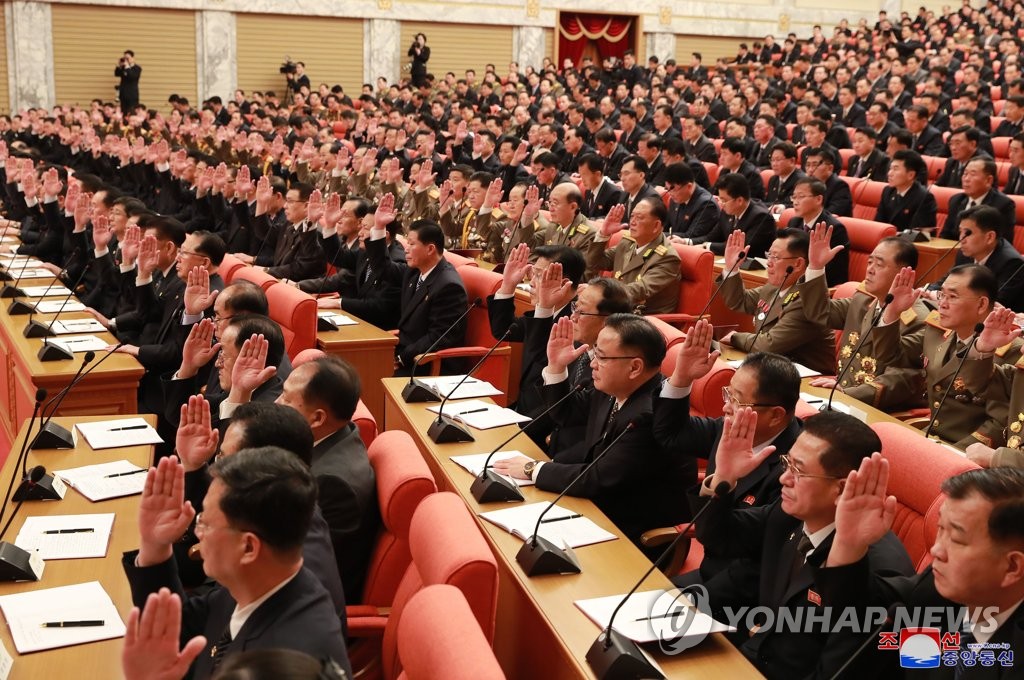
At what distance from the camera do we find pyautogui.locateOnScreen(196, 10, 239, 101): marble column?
14430 mm

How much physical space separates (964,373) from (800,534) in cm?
136

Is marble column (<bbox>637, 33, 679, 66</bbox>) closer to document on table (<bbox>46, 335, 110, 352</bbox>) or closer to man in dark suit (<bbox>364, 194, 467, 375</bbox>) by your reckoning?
man in dark suit (<bbox>364, 194, 467, 375</bbox>)

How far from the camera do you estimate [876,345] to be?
350cm

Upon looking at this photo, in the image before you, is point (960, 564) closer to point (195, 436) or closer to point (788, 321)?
point (195, 436)

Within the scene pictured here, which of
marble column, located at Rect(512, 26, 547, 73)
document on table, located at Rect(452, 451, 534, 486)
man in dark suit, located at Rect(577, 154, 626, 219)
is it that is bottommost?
document on table, located at Rect(452, 451, 534, 486)

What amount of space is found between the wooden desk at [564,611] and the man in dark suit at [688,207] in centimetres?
376

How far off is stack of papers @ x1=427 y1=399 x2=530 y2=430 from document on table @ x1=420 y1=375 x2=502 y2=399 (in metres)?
0.07

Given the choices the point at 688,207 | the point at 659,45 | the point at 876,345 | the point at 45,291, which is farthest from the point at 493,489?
the point at 659,45

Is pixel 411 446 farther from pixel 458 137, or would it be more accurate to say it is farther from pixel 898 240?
pixel 458 137

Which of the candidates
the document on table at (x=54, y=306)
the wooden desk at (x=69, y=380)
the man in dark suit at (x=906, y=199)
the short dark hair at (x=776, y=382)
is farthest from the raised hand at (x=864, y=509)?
the man in dark suit at (x=906, y=199)

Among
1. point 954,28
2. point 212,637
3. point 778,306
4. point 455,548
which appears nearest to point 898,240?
point 778,306

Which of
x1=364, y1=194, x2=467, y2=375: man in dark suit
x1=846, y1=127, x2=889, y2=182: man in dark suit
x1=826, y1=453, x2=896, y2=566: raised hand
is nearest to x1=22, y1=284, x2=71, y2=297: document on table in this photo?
x1=364, y1=194, x2=467, y2=375: man in dark suit

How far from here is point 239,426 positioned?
208 centimetres

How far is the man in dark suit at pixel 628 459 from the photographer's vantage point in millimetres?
2559
